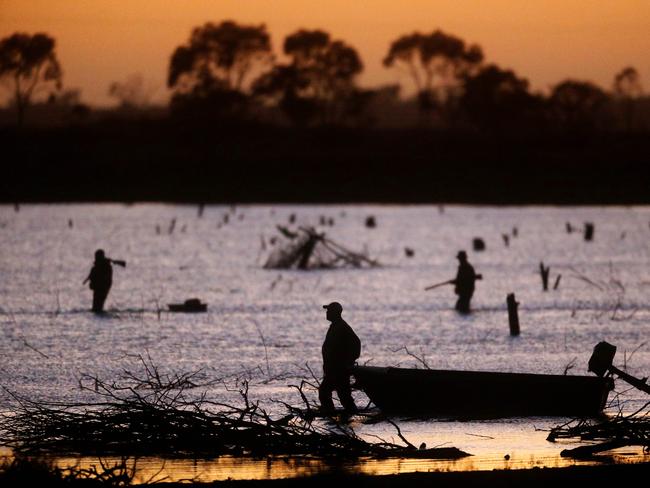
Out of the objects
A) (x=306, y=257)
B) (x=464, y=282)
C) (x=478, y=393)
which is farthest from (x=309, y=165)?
(x=478, y=393)

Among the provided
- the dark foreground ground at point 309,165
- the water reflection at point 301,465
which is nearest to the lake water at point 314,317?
the water reflection at point 301,465

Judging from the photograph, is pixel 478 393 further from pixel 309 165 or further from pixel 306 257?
pixel 309 165

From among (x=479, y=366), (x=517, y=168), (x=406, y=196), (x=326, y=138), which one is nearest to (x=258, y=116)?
(x=326, y=138)

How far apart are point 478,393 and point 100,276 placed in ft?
54.9

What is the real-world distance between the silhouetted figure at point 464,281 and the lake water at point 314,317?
0.55 metres

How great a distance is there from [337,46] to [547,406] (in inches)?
4597

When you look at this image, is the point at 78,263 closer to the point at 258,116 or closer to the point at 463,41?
the point at 258,116

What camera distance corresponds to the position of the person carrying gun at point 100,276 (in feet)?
107

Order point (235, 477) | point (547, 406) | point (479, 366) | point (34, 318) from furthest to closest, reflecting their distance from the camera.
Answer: point (34, 318) → point (479, 366) → point (547, 406) → point (235, 477)

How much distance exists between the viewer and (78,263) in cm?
6250

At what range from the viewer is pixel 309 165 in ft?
388

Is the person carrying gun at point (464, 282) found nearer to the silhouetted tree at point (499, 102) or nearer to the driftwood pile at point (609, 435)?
the driftwood pile at point (609, 435)

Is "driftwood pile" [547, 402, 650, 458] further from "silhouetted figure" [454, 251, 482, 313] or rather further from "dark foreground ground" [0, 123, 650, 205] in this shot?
"dark foreground ground" [0, 123, 650, 205]

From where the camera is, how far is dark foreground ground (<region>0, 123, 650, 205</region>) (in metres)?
119
